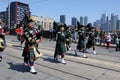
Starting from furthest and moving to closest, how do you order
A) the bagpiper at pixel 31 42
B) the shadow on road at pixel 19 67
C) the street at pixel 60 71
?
the shadow on road at pixel 19 67, the bagpiper at pixel 31 42, the street at pixel 60 71

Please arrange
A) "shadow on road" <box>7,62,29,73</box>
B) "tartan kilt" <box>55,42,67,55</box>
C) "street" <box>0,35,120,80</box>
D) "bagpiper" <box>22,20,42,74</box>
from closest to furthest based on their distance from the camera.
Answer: "street" <box>0,35,120,80</box>, "bagpiper" <box>22,20,42,74</box>, "shadow on road" <box>7,62,29,73</box>, "tartan kilt" <box>55,42,67,55</box>

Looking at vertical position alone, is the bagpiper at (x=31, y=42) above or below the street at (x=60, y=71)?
above

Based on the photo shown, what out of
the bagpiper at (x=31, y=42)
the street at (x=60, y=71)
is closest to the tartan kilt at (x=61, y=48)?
the street at (x=60, y=71)

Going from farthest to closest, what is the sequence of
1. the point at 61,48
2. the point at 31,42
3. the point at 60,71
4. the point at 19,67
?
1. the point at 61,48
2. the point at 19,67
3. the point at 60,71
4. the point at 31,42

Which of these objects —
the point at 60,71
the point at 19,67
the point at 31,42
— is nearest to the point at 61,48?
the point at 60,71

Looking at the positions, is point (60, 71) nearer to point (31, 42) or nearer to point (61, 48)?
point (31, 42)

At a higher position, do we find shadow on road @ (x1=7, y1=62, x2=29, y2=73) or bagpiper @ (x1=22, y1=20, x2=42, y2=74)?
bagpiper @ (x1=22, y1=20, x2=42, y2=74)

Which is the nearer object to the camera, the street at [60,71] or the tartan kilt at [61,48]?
the street at [60,71]

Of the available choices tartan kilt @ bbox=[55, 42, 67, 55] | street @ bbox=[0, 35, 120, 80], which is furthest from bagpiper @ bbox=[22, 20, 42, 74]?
tartan kilt @ bbox=[55, 42, 67, 55]

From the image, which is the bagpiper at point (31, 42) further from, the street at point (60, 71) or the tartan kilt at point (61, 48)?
the tartan kilt at point (61, 48)

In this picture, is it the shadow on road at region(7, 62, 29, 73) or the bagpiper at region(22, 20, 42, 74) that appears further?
the shadow on road at region(7, 62, 29, 73)

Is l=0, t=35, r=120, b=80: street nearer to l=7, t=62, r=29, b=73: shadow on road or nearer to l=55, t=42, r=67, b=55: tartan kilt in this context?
l=7, t=62, r=29, b=73: shadow on road

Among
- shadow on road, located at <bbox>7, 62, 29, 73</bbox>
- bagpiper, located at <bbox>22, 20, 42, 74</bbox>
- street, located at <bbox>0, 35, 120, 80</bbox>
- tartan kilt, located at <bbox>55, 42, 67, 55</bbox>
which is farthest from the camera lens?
tartan kilt, located at <bbox>55, 42, 67, 55</bbox>

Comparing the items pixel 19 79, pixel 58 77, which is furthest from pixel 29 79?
pixel 58 77
